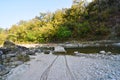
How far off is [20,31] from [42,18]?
33.1 feet

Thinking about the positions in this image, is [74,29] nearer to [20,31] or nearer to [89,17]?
[89,17]

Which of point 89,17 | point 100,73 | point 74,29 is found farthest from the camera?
point 89,17

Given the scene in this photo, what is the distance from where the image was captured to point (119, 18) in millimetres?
67625

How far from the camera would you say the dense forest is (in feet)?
206

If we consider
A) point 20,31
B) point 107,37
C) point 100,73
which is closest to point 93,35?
point 107,37

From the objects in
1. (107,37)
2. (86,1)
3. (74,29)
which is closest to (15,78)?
(107,37)

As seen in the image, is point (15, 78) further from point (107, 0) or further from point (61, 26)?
point (107, 0)

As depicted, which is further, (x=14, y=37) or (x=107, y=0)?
(x=107, y=0)

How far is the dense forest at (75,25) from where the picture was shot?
206ft

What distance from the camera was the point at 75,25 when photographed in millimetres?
65188

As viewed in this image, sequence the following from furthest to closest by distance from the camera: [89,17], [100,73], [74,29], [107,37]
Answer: [89,17], [74,29], [107,37], [100,73]

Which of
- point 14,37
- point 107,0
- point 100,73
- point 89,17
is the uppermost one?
point 107,0

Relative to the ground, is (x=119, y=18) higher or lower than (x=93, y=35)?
higher

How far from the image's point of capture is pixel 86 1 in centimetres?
7469
